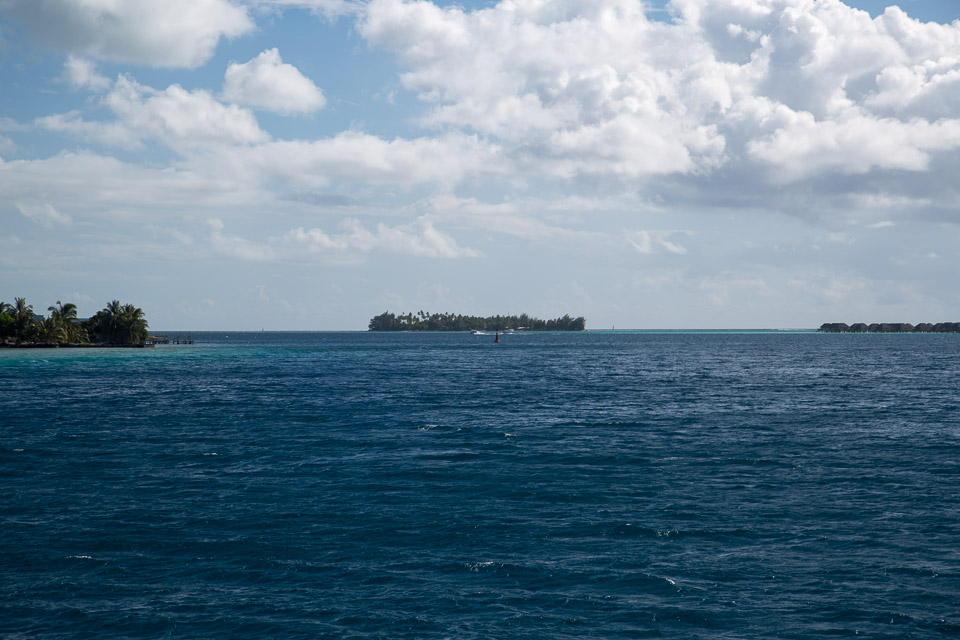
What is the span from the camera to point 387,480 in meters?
34.8

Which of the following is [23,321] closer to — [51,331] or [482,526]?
[51,331]

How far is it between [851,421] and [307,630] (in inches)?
1890

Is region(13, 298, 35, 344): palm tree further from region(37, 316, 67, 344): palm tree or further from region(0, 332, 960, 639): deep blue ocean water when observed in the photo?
region(0, 332, 960, 639): deep blue ocean water

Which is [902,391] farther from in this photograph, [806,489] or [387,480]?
[387,480]

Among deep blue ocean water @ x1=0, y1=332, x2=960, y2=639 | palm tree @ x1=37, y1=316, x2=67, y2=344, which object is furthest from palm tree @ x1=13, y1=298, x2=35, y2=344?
deep blue ocean water @ x1=0, y1=332, x2=960, y2=639

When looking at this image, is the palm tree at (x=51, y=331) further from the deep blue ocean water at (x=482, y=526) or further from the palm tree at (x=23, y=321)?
the deep blue ocean water at (x=482, y=526)

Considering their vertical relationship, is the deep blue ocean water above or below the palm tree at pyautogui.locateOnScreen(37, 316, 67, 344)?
below

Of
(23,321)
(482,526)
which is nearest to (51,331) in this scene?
(23,321)

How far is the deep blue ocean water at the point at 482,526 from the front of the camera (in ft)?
63.0

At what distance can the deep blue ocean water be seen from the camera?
1919 centimetres

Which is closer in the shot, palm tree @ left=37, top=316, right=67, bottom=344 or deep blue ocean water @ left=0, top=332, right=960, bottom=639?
deep blue ocean water @ left=0, top=332, right=960, bottom=639

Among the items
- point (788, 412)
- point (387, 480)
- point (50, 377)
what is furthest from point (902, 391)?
point (50, 377)

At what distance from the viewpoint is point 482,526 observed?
27.0m

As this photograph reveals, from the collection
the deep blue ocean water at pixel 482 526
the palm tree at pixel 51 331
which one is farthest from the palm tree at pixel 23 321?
the deep blue ocean water at pixel 482 526
